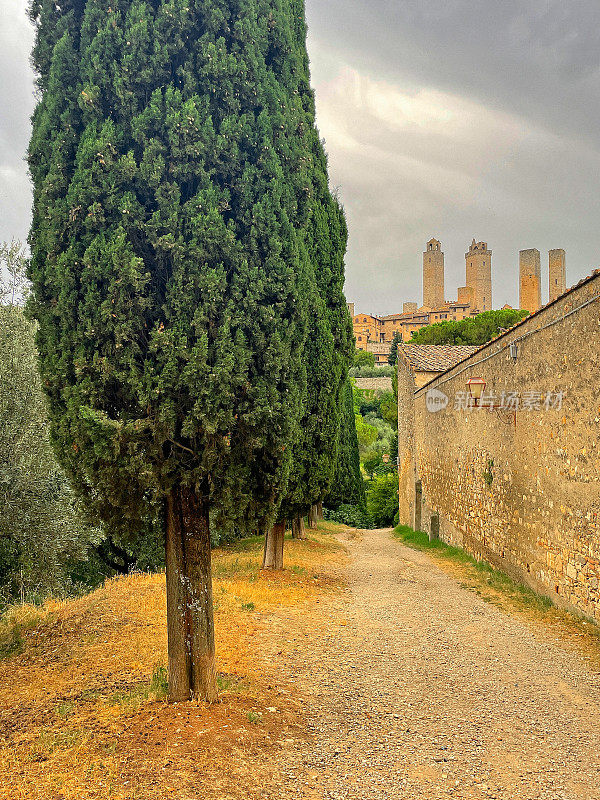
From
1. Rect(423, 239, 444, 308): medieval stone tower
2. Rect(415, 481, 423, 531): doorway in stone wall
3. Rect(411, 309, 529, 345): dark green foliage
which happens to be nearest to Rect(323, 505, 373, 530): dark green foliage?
Rect(415, 481, 423, 531): doorway in stone wall

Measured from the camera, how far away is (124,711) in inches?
187

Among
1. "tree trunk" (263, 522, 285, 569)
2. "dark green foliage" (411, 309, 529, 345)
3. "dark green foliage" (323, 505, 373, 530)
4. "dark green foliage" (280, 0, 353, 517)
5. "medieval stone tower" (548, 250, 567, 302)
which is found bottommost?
"dark green foliage" (323, 505, 373, 530)

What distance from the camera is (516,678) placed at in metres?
5.89

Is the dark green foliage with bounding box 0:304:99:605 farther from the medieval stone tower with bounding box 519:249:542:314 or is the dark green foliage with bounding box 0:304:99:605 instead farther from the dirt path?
the medieval stone tower with bounding box 519:249:542:314

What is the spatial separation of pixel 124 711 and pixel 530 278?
7348cm

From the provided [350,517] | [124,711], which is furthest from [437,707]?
[350,517]

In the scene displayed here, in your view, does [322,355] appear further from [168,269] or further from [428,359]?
[428,359]

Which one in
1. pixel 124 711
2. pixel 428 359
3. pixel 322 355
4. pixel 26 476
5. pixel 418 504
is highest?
pixel 428 359

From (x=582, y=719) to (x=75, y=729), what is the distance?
13.4 feet

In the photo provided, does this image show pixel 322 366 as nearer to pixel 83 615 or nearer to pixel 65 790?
pixel 83 615

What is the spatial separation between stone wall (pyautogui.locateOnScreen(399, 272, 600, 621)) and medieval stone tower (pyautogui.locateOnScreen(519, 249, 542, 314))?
54660 millimetres

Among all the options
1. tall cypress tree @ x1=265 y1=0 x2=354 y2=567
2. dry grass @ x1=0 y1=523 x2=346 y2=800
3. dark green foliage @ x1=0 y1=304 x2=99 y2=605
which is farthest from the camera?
tall cypress tree @ x1=265 y1=0 x2=354 y2=567

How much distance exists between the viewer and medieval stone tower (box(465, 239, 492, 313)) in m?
94.8

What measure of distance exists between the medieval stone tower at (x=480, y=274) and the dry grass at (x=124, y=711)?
3651 inches
